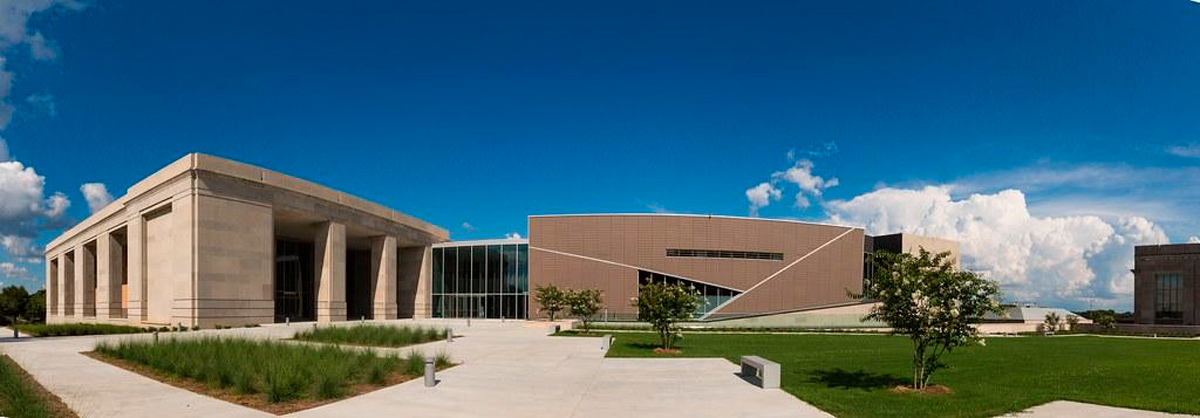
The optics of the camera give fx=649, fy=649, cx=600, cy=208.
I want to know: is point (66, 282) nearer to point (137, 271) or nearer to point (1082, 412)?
point (137, 271)

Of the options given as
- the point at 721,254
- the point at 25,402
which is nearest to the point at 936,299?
the point at 25,402

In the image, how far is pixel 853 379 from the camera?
15.6 m

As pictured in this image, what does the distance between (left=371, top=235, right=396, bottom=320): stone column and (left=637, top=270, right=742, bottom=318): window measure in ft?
Answer: 72.3

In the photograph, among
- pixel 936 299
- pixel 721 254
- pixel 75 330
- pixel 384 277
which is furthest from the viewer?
pixel 721 254

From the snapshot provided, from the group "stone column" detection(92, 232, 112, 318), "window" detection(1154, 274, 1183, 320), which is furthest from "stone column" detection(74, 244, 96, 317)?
"window" detection(1154, 274, 1183, 320)

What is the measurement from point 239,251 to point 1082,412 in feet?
145

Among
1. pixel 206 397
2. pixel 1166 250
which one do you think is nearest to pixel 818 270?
pixel 1166 250

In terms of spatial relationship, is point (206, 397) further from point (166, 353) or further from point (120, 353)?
point (120, 353)

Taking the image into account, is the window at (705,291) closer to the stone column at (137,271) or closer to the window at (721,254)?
the window at (721,254)

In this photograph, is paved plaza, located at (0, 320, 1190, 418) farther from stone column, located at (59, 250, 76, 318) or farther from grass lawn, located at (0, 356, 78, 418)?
stone column, located at (59, 250, 76, 318)

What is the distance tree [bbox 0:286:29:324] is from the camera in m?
78.0

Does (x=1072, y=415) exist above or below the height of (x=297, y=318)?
above

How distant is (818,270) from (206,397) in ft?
191

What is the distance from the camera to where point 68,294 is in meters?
74.5
